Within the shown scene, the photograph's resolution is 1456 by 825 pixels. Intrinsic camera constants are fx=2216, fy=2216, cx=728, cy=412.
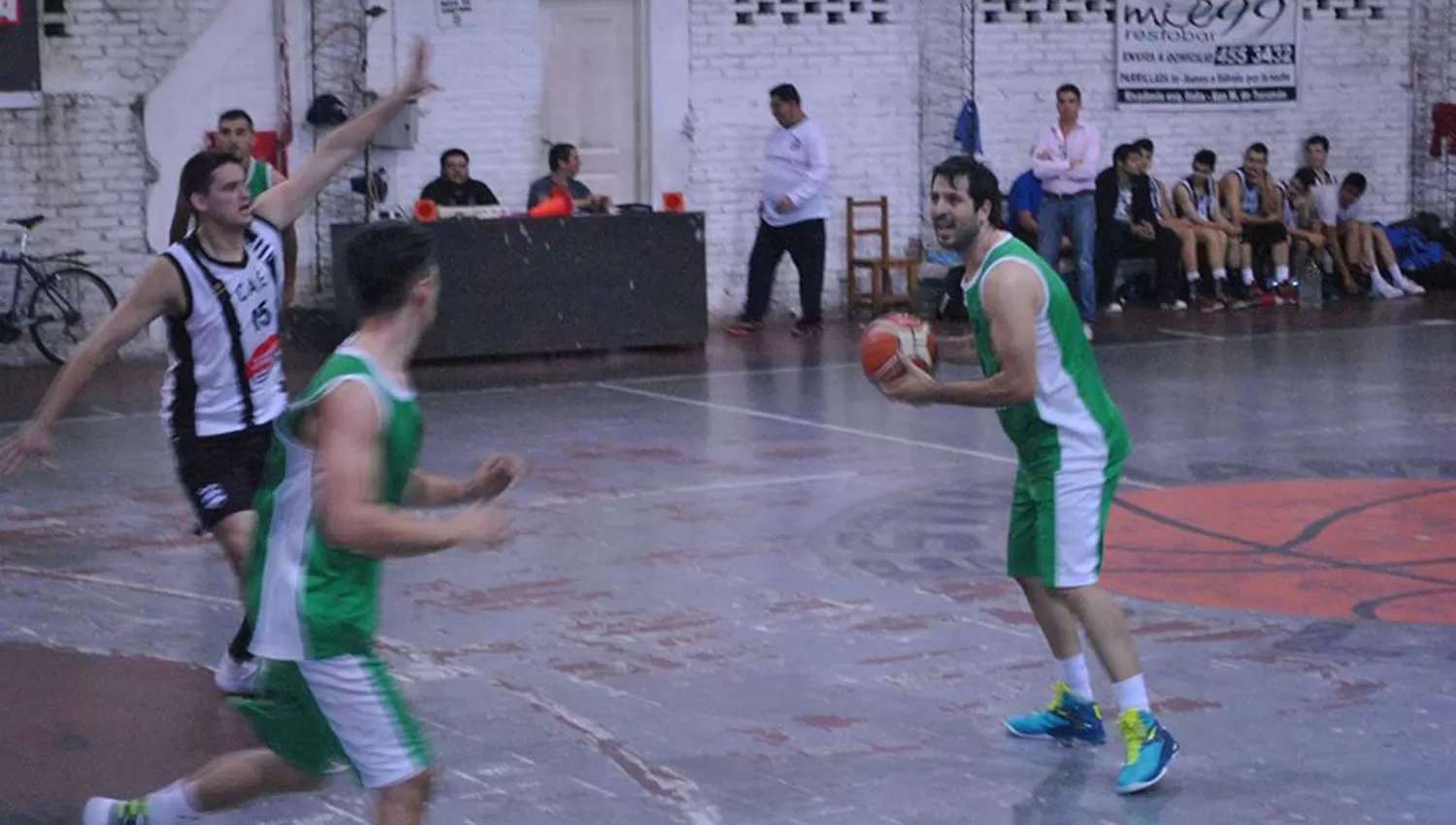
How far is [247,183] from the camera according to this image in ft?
26.3

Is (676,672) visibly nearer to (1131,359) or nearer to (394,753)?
(394,753)

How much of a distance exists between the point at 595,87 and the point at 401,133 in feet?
7.04

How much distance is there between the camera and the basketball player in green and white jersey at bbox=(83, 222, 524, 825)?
479 cm

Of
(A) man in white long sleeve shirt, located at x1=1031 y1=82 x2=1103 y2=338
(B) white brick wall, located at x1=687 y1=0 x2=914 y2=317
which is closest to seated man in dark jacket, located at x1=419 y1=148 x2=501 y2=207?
(B) white brick wall, located at x1=687 y1=0 x2=914 y2=317

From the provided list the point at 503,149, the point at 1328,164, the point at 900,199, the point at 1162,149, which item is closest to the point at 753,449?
the point at 503,149

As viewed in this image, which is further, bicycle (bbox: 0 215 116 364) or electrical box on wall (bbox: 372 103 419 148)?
electrical box on wall (bbox: 372 103 419 148)

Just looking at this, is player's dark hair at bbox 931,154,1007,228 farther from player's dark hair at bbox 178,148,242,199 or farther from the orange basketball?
player's dark hair at bbox 178,148,242,199

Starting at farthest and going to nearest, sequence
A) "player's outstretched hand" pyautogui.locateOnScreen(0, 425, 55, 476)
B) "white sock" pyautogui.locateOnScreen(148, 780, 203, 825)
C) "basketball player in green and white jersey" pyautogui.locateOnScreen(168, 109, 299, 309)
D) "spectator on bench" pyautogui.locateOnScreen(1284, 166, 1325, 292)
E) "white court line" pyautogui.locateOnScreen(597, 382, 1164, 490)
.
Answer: "spectator on bench" pyautogui.locateOnScreen(1284, 166, 1325, 292) → "white court line" pyautogui.locateOnScreen(597, 382, 1164, 490) → "basketball player in green and white jersey" pyautogui.locateOnScreen(168, 109, 299, 309) → "player's outstretched hand" pyautogui.locateOnScreen(0, 425, 55, 476) → "white sock" pyautogui.locateOnScreen(148, 780, 203, 825)

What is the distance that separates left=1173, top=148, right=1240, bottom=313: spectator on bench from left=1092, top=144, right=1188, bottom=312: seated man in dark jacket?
Result: 36 centimetres

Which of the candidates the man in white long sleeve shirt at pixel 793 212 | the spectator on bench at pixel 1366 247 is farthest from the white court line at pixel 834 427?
the spectator on bench at pixel 1366 247

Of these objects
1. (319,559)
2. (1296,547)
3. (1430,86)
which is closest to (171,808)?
(319,559)

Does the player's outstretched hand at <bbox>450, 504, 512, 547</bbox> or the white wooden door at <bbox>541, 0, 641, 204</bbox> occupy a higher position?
the white wooden door at <bbox>541, 0, 641, 204</bbox>

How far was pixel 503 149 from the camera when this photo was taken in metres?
19.9

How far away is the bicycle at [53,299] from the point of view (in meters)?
17.6
